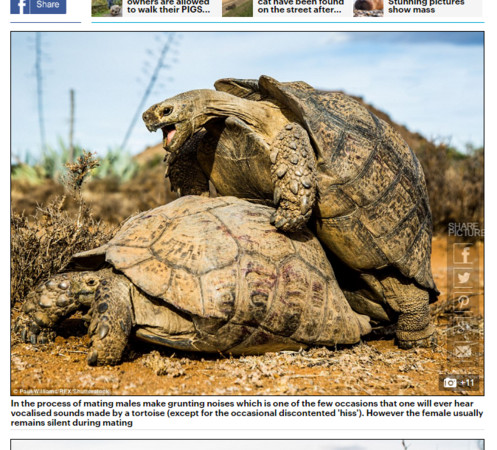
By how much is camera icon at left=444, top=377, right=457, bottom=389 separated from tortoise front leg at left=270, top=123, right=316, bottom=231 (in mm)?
1730

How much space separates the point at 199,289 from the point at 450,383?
2186 mm

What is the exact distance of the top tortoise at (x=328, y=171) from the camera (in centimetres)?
421

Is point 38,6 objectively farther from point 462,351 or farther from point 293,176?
point 462,351

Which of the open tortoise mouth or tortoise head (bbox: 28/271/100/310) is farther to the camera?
the open tortoise mouth

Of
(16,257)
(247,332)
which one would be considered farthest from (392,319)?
(16,257)

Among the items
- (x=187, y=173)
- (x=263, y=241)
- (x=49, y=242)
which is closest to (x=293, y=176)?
(x=263, y=241)

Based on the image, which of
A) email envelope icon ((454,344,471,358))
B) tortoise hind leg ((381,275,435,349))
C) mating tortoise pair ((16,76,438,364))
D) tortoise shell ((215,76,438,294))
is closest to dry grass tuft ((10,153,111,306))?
mating tortoise pair ((16,76,438,364))

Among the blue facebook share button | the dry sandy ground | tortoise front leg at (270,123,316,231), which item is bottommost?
the dry sandy ground

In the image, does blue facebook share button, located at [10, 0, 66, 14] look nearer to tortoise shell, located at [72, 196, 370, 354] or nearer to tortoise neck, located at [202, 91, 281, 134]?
tortoise neck, located at [202, 91, 281, 134]

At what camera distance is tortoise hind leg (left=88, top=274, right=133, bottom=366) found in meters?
3.81

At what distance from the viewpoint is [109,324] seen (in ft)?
12.5

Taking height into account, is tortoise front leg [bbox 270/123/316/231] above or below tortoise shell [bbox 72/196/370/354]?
above

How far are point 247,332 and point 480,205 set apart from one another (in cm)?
970

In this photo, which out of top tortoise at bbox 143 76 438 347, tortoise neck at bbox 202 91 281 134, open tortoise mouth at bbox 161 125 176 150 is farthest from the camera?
tortoise neck at bbox 202 91 281 134
